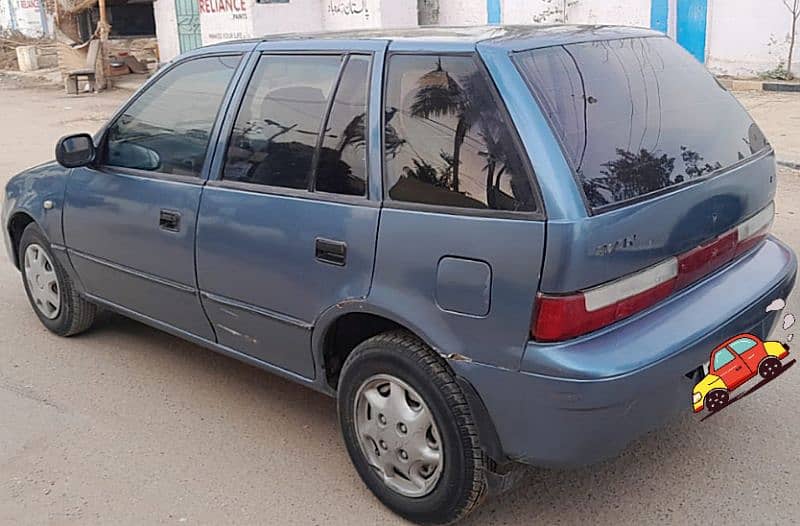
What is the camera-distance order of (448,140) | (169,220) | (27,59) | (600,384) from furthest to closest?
1. (27,59)
2. (169,220)
3. (448,140)
4. (600,384)

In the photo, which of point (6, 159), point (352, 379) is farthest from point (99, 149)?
point (6, 159)

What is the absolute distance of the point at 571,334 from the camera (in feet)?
8.61

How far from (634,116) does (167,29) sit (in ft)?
64.6

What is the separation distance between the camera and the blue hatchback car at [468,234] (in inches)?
A: 104

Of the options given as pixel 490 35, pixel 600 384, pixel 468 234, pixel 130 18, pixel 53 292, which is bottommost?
pixel 53 292

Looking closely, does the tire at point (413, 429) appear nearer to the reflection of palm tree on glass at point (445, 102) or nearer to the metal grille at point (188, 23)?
the reflection of palm tree on glass at point (445, 102)

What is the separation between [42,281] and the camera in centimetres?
504

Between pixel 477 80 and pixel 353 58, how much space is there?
623 millimetres

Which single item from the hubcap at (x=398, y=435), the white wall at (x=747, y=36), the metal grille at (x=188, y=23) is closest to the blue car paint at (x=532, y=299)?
the hubcap at (x=398, y=435)

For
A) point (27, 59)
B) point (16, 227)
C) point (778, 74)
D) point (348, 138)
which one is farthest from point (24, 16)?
point (348, 138)

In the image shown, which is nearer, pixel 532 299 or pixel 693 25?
pixel 532 299

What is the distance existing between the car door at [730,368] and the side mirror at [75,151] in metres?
3.14

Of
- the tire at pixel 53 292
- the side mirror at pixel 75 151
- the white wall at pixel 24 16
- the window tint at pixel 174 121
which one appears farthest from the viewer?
the white wall at pixel 24 16

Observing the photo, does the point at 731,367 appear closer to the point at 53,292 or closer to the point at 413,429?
the point at 413,429
